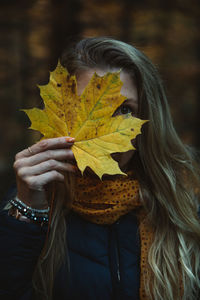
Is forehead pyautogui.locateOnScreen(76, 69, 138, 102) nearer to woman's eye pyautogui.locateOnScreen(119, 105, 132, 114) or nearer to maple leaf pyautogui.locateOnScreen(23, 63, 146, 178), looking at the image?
woman's eye pyautogui.locateOnScreen(119, 105, 132, 114)

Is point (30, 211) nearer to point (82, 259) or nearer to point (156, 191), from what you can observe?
point (82, 259)

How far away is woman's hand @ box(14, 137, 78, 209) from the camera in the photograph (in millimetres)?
906

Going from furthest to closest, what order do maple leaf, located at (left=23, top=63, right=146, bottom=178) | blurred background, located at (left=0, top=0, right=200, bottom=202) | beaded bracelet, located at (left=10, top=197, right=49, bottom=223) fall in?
blurred background, located at (left=0, top=0, right=200, bottom=202)
beaded bracelet, located at (left=10, top=197, right=49, bottom=223)
maple leaf, located at (left=23, top=63, right=146, bottom=178)

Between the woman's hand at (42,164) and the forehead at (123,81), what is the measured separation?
0.92 ft

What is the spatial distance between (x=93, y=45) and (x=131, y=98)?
335 millimetres

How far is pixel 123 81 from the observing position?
113cm

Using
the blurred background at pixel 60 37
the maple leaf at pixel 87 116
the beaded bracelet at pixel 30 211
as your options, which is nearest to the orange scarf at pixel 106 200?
the beaded bracelet at pixel 30 211

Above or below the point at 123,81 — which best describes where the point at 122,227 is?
below

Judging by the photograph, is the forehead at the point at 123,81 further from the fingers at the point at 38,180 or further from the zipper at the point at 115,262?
the zipper at the point at 115,262

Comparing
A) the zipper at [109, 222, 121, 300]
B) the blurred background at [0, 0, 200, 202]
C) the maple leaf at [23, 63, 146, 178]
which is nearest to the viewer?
the maple leaf at [23, 63, 146, 178]

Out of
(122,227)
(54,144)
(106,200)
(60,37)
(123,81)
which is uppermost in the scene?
(60,37)

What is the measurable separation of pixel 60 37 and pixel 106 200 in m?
2.20

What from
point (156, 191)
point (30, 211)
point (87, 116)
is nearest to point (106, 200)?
point (156, 191)

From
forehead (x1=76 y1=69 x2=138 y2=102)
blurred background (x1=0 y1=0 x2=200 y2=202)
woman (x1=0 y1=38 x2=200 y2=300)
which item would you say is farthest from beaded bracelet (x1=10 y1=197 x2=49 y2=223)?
blurred background (x1=0 y1=0 x2=200 y2=202)
